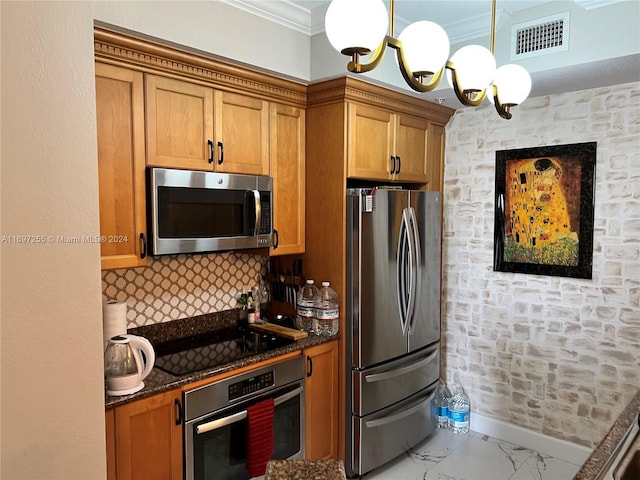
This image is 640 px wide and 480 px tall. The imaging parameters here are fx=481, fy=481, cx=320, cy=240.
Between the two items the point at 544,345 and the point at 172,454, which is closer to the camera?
the point at 172,454

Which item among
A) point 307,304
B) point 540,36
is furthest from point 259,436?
point 540,36

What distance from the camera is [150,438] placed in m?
2.04

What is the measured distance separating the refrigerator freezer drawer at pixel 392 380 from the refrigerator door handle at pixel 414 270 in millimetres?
249

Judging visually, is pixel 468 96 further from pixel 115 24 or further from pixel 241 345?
pixel 241 345

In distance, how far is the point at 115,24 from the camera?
6.48 feet

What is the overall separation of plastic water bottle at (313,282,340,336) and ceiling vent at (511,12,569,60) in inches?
66.9

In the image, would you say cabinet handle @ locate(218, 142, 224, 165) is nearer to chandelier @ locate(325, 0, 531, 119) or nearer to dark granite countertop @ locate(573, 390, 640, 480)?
chandelier @ locate(325, 0, 531, 119)

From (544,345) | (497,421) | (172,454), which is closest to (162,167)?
(172,454)

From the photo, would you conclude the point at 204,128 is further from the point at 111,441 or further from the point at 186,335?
the point at 111,441

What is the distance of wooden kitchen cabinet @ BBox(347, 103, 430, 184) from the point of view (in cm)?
287

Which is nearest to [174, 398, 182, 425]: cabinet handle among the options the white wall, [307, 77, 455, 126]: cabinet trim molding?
the white wall

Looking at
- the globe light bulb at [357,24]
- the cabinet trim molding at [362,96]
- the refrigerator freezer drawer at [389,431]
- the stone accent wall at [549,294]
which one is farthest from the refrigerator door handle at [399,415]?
the globe light bulb at [357,24]

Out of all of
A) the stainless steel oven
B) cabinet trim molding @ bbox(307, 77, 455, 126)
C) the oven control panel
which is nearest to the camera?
the stainless steel oven

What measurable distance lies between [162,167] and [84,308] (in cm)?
94
